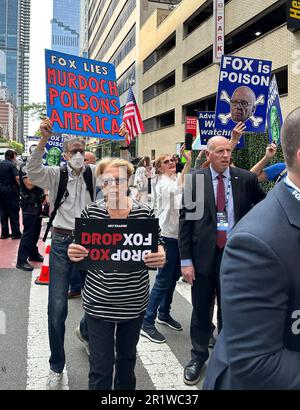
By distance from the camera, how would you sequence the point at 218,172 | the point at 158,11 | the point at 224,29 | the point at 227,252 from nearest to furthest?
the point at 227,252
the point at 218,172
the point at 224,29
the point at 158,11

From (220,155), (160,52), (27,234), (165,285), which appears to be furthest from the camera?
(160,52)

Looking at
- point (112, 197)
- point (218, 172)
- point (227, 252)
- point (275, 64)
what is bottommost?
point (227, 252)

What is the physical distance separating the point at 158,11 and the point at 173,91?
9.82m

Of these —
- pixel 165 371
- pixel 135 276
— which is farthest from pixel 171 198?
pixel 135 276

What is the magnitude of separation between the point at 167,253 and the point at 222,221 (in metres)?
1.34

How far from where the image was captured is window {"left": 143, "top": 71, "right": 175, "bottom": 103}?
38.5 meters

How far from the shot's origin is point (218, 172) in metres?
3.81

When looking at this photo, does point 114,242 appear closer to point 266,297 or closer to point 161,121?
point 266,297

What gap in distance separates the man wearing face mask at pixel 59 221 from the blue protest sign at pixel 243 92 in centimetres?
286

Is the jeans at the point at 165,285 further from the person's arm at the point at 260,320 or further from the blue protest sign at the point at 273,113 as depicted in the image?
the person's arm at the point at 260,320

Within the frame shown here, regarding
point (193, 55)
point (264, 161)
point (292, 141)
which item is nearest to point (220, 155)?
point (264, 161)

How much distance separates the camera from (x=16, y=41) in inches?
6831

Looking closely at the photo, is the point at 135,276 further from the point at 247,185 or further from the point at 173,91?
the point at 173,91

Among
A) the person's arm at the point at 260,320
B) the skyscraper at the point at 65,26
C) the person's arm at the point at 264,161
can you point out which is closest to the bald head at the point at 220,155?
the person's arm at the point at 264,161
